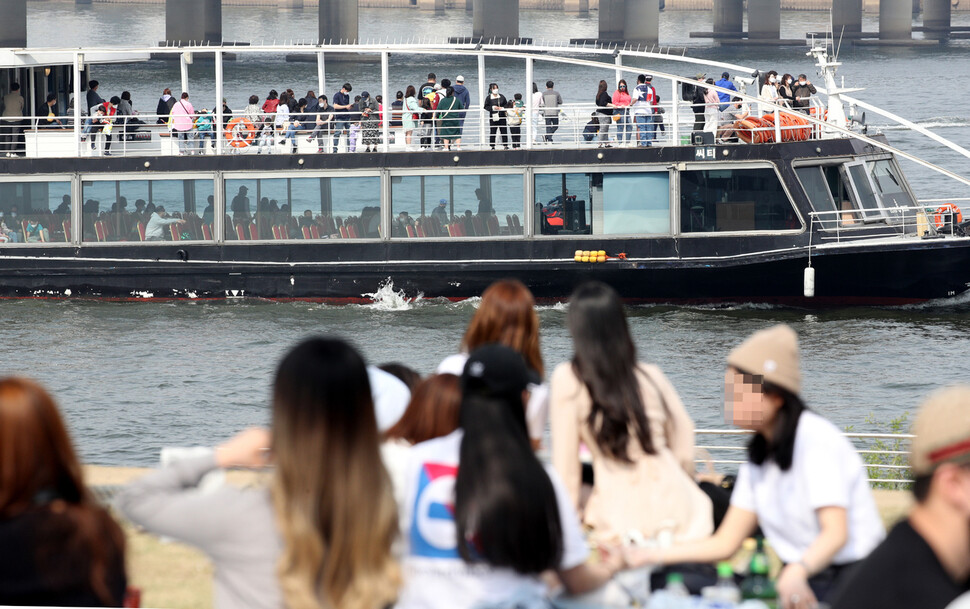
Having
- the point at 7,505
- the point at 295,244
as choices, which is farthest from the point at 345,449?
the point at 295,244

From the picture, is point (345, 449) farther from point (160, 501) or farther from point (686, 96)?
point (686, 96)

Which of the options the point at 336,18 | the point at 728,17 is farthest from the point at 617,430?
the point at 728,17

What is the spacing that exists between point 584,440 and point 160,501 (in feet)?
6.30

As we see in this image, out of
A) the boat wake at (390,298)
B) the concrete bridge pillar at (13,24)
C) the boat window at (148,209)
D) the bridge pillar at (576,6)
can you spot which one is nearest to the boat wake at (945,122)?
the boat wake at (390,298)

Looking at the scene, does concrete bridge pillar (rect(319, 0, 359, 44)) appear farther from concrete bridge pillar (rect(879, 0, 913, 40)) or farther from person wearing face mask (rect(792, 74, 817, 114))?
person wearing face mask (rect(792, 74, 817, 114))

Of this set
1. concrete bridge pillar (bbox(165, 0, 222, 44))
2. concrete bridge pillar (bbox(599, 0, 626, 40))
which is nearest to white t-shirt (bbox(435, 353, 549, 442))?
concrete bridge pillar (bbox(165, 0, 222, 44))

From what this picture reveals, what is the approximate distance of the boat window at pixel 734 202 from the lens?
1905cm

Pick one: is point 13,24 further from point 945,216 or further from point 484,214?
point 945,216

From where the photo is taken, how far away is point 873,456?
11.8 meters

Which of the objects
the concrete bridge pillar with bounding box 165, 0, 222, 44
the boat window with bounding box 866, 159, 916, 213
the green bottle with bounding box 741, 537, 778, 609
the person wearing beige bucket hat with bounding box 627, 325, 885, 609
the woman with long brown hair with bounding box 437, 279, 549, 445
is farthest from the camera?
the concrete bridge pillar with bounding box 165, 0, 222, 44

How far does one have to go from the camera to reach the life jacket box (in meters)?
19.4

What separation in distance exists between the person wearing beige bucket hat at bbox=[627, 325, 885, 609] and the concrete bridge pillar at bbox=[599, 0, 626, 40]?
2874 inches

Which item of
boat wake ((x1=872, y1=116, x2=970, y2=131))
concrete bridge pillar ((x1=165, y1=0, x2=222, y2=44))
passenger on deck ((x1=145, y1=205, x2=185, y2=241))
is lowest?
passenger on deck ((x1=145, y1=205, x2=185, y2=241))

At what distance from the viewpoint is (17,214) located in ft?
68.3
